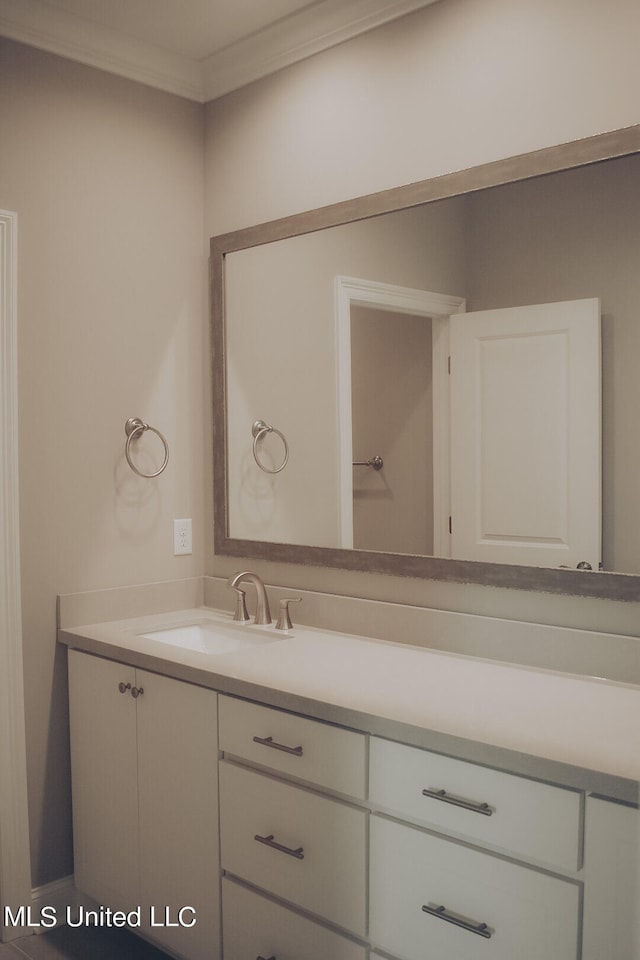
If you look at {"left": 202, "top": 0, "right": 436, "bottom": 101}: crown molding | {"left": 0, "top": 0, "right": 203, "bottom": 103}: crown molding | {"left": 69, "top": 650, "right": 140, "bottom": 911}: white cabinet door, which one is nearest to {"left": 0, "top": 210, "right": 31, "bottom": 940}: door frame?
{"left": 69, "top": 650, "right": 140, "bottom": 911}: white cabinet door

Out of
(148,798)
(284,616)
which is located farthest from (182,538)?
(148,798)

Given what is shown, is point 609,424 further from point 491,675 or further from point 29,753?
point 29,753

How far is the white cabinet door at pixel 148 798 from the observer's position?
209 centimetres

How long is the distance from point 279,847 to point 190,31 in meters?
2.28

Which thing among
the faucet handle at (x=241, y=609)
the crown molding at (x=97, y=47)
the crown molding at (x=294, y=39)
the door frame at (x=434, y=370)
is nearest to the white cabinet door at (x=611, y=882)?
the door frame at (x=434, y=370)

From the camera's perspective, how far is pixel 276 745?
74.5 inches

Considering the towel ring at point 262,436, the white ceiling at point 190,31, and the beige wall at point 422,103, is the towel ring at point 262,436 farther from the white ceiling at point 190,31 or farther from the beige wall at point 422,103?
the white ceiling at point 190,31

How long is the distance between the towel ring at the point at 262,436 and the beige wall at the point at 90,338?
0.87ft

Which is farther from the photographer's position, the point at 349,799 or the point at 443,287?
the point at 443,287

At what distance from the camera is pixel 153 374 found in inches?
108

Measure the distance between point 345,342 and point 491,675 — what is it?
3.30ft

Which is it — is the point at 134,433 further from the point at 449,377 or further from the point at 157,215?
the point at 449,377

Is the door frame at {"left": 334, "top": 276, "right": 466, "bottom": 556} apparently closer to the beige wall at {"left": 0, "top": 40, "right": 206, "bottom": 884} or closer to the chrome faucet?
the chrome faucet

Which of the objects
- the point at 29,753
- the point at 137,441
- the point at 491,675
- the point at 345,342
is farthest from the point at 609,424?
the point at 29,753
